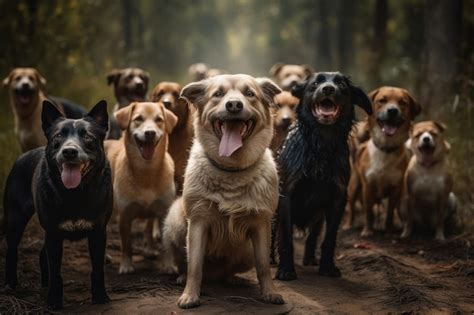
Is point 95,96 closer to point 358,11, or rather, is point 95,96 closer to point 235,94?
point 235,94

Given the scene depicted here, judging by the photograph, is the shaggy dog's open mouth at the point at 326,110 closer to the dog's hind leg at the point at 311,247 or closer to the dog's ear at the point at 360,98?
the dog's ear at the point at 360,98

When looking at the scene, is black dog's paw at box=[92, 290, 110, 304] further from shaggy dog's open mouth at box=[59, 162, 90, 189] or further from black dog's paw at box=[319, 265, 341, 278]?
black dog's paw at box=[319, 265, 341, 278]

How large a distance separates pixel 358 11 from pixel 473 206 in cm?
2354

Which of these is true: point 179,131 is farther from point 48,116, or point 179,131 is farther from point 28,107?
point 48,116

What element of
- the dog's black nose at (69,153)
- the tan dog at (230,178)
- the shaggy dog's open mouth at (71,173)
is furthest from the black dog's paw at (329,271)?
the dog's black nose at (69,153)

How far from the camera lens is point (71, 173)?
477 cm

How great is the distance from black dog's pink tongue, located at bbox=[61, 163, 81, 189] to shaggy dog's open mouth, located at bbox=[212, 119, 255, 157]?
1126 millimetres

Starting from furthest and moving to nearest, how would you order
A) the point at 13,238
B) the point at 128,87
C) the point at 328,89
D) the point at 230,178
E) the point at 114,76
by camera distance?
the point at 114,76, the point at 128,87, the point at 328,89, the point at 13,238, the point at 230,178

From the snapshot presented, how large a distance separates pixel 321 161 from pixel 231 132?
1.56m

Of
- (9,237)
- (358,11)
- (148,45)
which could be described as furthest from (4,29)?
(148,45)

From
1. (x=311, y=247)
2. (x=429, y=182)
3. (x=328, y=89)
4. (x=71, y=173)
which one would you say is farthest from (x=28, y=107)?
(x=429, y=182)

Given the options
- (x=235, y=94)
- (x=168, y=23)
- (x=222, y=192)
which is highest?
(x=168, y=23)

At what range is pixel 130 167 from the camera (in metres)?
6.74

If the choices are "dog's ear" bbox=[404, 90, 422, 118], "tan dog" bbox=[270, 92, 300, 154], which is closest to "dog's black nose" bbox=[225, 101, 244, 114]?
"tan dog" bbox=[270, 92, 300, 154]
